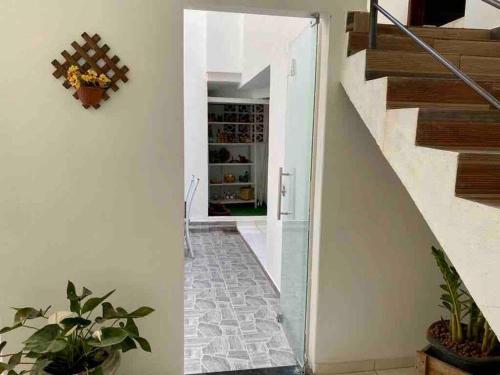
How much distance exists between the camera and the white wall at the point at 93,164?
2021 millimetres

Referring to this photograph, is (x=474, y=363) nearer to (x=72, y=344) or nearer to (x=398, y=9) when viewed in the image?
(x=72, y=344)

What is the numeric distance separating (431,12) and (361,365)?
8.85ft

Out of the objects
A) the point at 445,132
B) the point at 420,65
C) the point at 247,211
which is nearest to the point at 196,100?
the point at 247,211

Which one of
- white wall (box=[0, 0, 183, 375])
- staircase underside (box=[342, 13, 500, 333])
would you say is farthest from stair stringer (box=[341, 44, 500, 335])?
white wall (box=[0, 0, 183, 375])

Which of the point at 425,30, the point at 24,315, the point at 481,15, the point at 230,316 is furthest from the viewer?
the point at 230,316

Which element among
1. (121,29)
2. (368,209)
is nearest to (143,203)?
(121,29)

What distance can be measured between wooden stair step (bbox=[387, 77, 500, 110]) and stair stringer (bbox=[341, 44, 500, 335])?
0.17ft

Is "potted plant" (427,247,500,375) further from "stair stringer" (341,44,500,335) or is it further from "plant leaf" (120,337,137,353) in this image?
"plant leaf" (120,337,137,353)

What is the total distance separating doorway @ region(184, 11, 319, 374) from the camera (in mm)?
2656

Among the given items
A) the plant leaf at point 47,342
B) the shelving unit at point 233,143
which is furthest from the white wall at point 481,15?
the shelving unit at point 233,143

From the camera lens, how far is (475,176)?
3.87 feet

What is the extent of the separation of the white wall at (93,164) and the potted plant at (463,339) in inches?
57.9

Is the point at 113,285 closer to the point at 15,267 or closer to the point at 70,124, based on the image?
the point at 15,267

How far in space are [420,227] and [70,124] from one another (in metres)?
2.20
